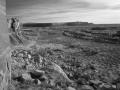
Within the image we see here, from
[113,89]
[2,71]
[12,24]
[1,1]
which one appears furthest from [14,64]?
[12,24]

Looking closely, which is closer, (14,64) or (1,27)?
(1,27)

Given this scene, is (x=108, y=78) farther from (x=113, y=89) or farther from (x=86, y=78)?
(x=113, y=89)

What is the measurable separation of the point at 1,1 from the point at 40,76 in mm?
2555

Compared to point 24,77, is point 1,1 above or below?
above

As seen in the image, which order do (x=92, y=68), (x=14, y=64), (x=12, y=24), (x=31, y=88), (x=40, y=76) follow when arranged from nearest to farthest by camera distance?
(x=31, y=88) < (x=40, y=76) < (x=14, y=64) < (x=92, y=68) < (x=12, y=24)

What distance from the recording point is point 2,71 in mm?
3232

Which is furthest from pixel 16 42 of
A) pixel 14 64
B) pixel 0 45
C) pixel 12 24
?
pixel 0 45

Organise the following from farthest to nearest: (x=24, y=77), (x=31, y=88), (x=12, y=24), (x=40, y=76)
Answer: (x=12, y=24) → (x=40, y=76) → (x=24, y=77) → (x=31, y=88)

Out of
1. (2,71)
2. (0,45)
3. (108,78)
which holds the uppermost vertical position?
(0,45)

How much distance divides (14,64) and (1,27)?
7.69ft

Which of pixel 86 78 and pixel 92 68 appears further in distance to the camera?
pixel 92 68

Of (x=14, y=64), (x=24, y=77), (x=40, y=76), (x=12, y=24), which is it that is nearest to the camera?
(x=24, y=77)

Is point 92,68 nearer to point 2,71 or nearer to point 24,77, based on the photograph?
point 24,77

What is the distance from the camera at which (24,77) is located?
4.28m
